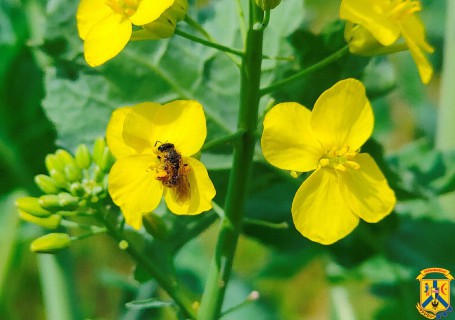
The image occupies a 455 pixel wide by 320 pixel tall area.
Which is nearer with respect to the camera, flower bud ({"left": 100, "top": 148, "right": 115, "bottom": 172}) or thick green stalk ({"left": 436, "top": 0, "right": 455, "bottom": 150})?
flower bud ({"left": 100, "top": 148, "right": 115, "bottom": 172})

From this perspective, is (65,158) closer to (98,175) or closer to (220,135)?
(98,175)

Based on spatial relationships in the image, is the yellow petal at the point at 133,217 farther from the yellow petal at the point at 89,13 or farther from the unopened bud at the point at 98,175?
the yellow petal at the point at 89,13

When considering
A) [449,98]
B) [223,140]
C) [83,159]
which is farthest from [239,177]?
[449,98]

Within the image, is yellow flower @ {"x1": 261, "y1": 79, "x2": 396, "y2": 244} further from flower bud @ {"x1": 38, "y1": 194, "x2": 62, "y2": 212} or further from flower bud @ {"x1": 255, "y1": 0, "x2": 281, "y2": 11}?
flower bud @ {"x1": 38, "y1": 194, "x2": 62, "y2": 212}

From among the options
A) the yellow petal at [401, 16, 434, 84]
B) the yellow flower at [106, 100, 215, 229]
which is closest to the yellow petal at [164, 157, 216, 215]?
the yellow flower at [106, 100, 215, 229]

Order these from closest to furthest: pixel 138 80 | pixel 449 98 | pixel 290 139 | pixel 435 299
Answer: pixel 290 139
pixel 435 299
pixel 138 80
pixel 449 98

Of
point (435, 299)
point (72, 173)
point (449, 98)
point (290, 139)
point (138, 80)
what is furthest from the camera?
point (449, 98)

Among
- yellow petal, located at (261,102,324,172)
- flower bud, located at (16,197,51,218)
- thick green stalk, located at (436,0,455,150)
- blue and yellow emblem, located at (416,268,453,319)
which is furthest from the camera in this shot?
thick green stalk, located at (436,0,455,150)

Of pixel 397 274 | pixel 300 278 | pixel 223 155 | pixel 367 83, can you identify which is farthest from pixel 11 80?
pixel 300 278
